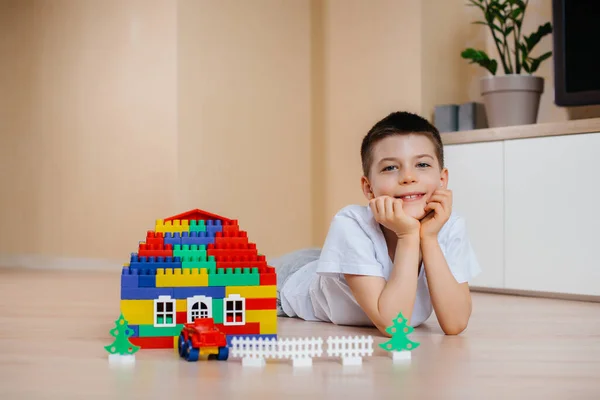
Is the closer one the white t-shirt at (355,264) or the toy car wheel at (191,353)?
the toy car wheel at (191,353)

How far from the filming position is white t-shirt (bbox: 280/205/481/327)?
1.68 meters

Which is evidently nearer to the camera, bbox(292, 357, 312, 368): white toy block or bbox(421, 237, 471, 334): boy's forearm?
bbox(292, 357, 312, 368): white toy block

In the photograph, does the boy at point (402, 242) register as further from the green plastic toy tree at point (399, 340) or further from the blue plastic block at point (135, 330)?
the blue plastic block at point (135, 330)

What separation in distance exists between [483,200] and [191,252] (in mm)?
1615

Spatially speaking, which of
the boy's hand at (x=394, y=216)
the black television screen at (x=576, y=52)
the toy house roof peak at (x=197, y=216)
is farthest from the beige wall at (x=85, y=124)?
the boy's hand at (x=394, y=216)

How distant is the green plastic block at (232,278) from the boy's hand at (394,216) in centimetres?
30

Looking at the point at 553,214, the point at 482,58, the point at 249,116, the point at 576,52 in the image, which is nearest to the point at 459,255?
the point at 553,214

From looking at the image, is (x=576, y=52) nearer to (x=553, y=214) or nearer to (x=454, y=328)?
(x=553, y=214)

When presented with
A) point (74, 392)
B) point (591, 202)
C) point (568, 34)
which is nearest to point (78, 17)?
point (568, 34)

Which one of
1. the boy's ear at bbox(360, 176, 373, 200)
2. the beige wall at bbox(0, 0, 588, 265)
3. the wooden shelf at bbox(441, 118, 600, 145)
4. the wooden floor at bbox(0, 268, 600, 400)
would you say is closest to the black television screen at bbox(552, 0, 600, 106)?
the wooden shelf at bbox(441, 118, 600, 145)

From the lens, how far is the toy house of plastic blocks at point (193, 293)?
1464 mm

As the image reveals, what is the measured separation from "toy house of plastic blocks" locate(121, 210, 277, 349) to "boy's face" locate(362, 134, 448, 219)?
0.35 m

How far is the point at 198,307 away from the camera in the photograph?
1.49 meters

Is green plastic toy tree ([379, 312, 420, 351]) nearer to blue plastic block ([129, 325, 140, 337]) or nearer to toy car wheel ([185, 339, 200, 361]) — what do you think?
toy car wheel ([185, 339, 200, 361])
